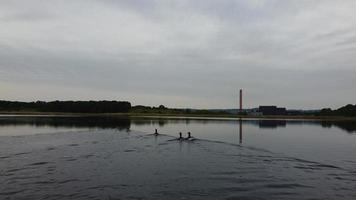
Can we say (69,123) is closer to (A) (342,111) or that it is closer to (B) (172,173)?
(B) (172,173)

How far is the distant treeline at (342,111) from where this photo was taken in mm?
147800

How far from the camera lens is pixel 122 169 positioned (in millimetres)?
23641

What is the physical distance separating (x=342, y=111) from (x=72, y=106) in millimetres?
125077

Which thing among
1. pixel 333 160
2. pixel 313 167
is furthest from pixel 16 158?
pixel 333 160

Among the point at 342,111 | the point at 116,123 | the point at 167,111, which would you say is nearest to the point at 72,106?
the point at 167,111

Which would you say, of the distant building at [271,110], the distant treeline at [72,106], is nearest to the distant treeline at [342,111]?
the distant building at [271,110]

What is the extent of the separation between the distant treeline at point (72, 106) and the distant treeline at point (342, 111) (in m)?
93.1

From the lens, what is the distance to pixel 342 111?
509 ft

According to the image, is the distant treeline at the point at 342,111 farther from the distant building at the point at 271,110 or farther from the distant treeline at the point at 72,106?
the distant treeline at the point at 72,106

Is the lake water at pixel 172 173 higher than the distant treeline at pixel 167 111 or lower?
lower

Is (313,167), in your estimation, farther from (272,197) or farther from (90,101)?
(90,101)

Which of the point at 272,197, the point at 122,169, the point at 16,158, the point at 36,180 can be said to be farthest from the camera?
the point at 16,158

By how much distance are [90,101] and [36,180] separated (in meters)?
172

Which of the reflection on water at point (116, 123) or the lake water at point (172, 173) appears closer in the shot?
the lake water at point (172, 173)
